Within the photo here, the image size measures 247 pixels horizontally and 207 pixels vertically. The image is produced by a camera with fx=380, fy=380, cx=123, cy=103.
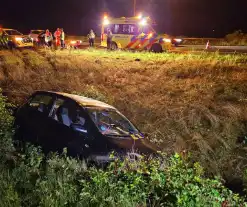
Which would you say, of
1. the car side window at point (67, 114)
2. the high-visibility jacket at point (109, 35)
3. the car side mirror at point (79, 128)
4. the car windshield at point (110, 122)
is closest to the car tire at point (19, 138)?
the car side window at point (67, 114)

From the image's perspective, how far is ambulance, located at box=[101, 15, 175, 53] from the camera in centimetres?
1945

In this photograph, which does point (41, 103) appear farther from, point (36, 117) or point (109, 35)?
point (109, 35)

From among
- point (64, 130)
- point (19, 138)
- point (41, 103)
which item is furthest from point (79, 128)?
point (19, 138)

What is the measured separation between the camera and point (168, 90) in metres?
11.9

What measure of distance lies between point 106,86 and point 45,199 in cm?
849

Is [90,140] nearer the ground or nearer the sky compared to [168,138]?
nearer the sky

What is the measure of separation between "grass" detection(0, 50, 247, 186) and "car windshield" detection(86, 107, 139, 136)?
4.20 feet

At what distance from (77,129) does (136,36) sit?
14451 millimetres

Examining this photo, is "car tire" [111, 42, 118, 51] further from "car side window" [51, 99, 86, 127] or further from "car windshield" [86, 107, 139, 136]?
"car side window" [51, 99, 86, 127]

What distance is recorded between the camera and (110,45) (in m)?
21.6

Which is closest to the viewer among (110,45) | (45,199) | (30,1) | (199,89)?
(45,199)

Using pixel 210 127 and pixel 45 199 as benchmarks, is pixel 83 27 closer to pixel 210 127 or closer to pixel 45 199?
pixel 210 127

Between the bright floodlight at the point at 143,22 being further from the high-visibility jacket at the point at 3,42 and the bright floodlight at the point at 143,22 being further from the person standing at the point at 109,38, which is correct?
the high-visibility jacket at the point at 3,42

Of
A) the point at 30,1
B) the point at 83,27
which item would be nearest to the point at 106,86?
the point at 83,27
